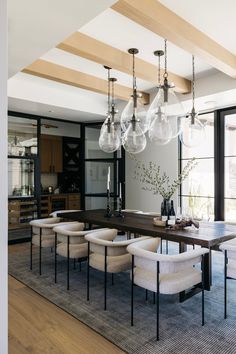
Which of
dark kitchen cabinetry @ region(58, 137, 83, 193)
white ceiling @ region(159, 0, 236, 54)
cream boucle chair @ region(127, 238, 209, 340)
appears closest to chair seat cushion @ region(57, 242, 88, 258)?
cream boucle chair @ region(127, 238, 209, 340)

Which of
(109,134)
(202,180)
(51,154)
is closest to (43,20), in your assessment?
(109,134)

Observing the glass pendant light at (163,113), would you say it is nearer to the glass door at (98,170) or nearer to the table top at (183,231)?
the table top at (183,231)

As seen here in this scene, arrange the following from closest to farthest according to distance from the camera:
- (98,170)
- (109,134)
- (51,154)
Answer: (109,134) → (98,170) → (51,154)

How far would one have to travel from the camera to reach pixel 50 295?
311cm

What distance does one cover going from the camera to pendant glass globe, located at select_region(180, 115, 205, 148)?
3.79 meters

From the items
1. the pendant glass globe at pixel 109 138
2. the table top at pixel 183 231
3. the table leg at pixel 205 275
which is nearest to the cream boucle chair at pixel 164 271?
the table top at pixel 183 231

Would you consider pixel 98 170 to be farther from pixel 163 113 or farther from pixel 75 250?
pixel 75 250

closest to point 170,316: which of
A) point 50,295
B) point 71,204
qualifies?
point 50,295

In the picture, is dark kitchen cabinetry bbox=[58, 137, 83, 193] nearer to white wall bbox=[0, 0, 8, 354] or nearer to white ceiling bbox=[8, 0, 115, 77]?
white ceiling bbox=[8, 0, 115, 77]

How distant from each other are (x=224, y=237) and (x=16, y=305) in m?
2.30

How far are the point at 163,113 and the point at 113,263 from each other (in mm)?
1990

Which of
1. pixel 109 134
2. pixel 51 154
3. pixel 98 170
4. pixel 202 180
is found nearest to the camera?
pixel 109 134

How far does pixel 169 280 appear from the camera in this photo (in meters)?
2.36

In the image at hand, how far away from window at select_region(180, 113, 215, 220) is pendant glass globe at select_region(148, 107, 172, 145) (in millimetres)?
2025
